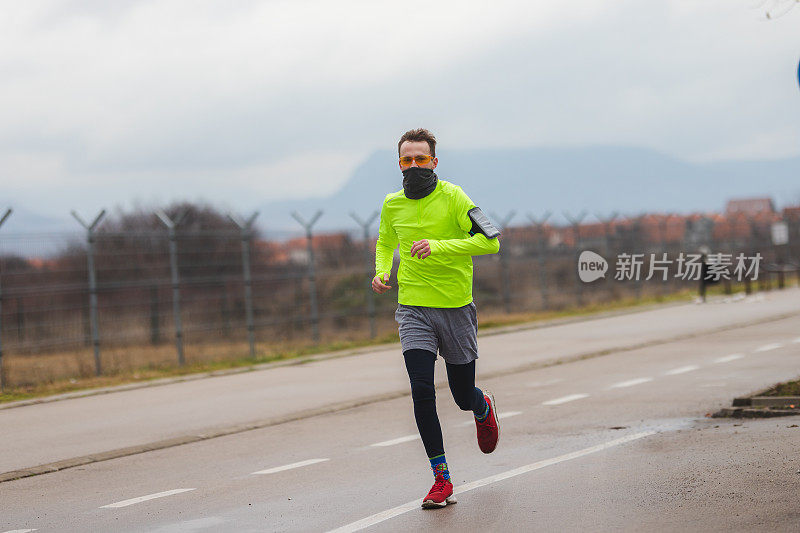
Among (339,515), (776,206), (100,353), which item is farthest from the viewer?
(776,206)

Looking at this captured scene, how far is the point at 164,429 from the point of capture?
11172mm

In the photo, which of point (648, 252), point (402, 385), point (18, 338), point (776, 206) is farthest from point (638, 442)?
point (776, 206)

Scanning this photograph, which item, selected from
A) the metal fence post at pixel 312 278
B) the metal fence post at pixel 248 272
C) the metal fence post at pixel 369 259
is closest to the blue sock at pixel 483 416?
the metal fence post at pixel 248 272

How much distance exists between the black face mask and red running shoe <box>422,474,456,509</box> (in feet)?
5.16

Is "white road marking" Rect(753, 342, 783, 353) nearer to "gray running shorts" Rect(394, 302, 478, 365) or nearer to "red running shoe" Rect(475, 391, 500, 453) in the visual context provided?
"red running shoe" Rect(475, 391, 500, 453)

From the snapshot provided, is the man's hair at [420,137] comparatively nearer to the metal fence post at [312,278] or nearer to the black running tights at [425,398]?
the black running tights at [425,398]

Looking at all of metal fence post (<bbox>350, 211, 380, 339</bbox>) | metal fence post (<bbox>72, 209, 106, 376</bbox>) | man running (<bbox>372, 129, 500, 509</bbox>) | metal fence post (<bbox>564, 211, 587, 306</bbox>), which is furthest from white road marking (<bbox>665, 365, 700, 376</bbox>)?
metal fence post (<bbox>564, 211, 587, 306</bbox>)

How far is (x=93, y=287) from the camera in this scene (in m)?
16.6

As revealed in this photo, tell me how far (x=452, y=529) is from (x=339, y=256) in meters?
16.1

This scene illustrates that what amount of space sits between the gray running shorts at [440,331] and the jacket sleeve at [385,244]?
0.33 metres

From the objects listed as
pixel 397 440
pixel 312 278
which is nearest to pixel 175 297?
pixel 312 278

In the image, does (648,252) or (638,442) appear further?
(648,252)

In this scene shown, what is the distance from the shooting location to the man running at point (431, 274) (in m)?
6.78

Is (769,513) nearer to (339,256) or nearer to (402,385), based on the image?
(402,385)
